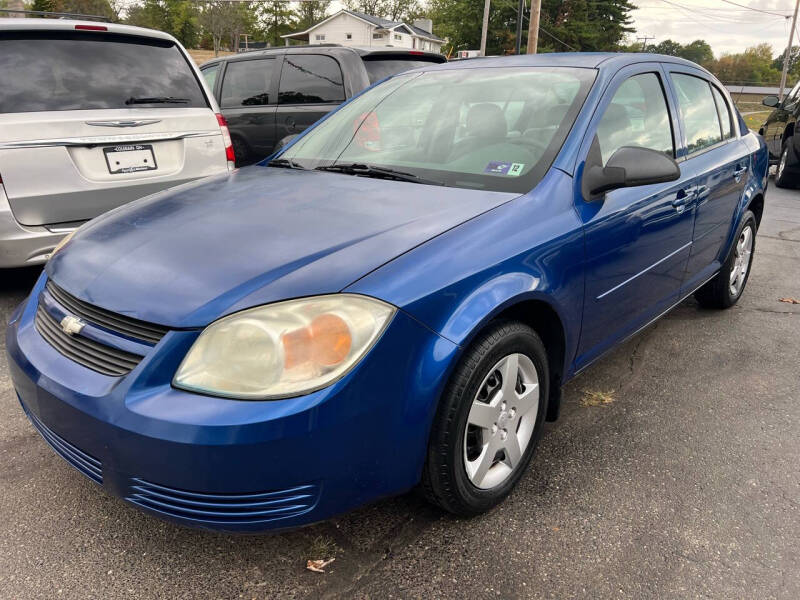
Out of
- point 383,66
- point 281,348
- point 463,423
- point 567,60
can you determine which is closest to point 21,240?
point 281,348

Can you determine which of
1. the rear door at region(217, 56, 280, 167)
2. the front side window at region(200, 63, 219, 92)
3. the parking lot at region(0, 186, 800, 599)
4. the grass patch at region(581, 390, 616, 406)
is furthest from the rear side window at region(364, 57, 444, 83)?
the parking lot at region(0, 186, 800, 599)

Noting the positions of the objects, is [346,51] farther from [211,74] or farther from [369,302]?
[369,302]

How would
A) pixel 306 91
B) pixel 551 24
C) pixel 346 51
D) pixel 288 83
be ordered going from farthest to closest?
1. pixel 551 24
2. pixel 288 83
3. pixel 306 91
4. pixel 346 51

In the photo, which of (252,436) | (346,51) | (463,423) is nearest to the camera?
(252,436)

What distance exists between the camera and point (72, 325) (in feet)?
6.26

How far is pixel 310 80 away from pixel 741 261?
167 inches

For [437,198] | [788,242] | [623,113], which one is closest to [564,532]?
[437,198]

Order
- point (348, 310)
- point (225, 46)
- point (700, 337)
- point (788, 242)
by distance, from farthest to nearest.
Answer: point (225, 46) < point (788, 242) < point (700, 337) < point (348, 310)

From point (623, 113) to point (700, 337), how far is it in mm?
1803

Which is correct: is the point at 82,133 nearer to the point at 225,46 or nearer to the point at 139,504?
the point at 139,504

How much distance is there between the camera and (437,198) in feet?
7.50

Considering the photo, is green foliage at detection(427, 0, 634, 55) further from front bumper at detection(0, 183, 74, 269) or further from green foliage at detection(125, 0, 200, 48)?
front bumper at detection(0, 183, 74, 269)

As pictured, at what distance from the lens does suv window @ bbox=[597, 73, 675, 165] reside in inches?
106

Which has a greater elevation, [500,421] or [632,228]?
[632,228]
